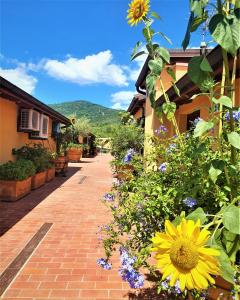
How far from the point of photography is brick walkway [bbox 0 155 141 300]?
337cm

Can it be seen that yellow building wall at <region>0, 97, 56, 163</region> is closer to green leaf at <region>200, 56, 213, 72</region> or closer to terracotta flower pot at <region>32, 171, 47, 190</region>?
terracotta flower pot at <region>32, 171, 47, 190</region>

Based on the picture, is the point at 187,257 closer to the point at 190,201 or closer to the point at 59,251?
the point at 190,201

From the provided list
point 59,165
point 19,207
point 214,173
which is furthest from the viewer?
point 59,165

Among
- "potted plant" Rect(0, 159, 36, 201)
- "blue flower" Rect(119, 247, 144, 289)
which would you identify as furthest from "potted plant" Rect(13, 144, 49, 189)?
"blue flower" Rect(119, 247, 144, 289)

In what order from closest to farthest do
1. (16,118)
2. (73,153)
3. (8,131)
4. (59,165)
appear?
(8,131) < (16,118) < (59,165) < (73,153)

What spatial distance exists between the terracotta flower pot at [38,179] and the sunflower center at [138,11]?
26.8 ft

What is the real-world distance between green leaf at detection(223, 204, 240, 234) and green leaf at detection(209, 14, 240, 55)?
75 cm

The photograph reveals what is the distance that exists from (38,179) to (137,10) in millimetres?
8701

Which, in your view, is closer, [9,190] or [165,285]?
[165,285]

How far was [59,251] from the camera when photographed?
452cm

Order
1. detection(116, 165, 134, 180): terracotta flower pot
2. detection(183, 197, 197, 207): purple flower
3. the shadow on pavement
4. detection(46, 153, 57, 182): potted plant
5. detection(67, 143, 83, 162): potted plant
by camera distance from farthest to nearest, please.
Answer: detection(67, 143, 83, 162): potted plant, detection(46, 153, 57, 182): potted plant, the shadow on pavement, detection(116, 165, 134, 180): terracotta flower pot, detection(183, 197, 197, 207): purple flower

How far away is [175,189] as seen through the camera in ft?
7.80

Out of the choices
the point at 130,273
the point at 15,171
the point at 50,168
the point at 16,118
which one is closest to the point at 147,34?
the point at 130,273

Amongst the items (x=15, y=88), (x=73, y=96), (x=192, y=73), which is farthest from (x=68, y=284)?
(x=73, y=96)
